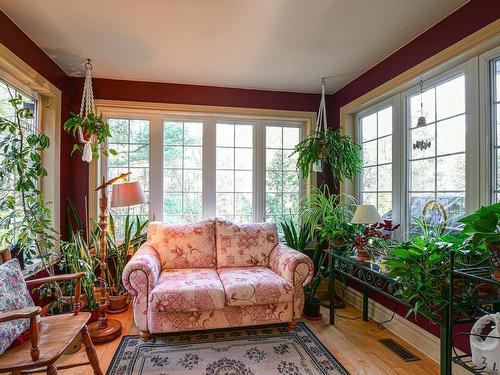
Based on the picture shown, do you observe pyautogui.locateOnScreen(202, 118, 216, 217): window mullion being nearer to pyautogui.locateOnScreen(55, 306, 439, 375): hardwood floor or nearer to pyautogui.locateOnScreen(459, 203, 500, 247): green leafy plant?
pyautogui.locateOnScreen(55, 306, 439, 375): hardwood floor

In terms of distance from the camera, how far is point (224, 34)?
7.56 ft

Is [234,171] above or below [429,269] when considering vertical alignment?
above

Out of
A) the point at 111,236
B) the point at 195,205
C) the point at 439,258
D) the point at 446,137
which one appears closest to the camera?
the point at 439,258

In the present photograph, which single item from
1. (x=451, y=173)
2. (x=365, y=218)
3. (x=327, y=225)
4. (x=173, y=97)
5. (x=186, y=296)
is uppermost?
(x=173, y=97)

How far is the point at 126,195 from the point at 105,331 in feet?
3.70

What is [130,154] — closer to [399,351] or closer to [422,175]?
[422,175]

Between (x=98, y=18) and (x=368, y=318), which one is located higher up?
(x=98, y=18)

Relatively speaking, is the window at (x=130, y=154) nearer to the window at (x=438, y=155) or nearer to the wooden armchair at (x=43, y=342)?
the wooden armchair at (x=43, y=342)

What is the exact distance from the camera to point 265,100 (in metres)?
3.61

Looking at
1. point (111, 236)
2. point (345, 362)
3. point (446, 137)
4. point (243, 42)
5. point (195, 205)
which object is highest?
point (243, 42)

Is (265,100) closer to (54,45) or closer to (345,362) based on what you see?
(54,45)

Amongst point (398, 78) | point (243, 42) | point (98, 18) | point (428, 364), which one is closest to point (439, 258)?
point (428, 364)

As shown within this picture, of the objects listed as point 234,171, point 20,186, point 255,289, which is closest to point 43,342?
point 20,186

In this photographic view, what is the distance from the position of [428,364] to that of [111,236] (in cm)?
295
